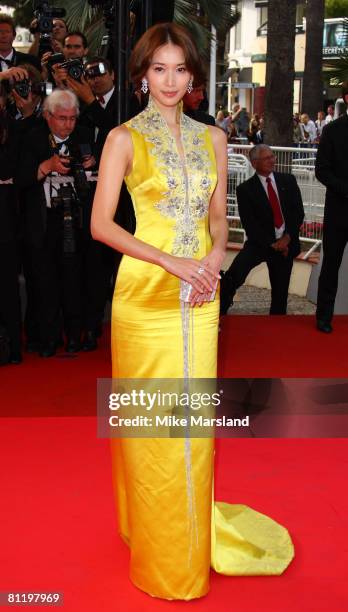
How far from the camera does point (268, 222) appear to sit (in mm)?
7582

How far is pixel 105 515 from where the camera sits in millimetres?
3809

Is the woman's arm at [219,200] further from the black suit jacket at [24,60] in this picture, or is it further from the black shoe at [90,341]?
the black suit jacket at [24,60]

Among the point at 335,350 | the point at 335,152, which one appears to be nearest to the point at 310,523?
the point at 335,350

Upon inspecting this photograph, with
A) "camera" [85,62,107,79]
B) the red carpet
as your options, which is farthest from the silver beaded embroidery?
"camera" [85,62,107,79]

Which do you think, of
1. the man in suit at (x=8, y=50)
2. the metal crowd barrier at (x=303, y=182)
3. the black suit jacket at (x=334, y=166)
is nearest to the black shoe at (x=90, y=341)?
the black suit jacket at (x=334, y=166)

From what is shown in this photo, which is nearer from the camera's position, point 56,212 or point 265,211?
point 56,212

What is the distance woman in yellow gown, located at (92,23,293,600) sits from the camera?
3021 millimetres

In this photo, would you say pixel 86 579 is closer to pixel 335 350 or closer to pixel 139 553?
pixel 139 553

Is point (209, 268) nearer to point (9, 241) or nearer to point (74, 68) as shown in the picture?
point (9, 241)

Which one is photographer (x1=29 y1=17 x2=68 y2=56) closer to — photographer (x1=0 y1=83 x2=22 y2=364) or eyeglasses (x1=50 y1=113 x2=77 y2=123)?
eyeglasses (x1=50 y1=113 x2=77 y2=123)

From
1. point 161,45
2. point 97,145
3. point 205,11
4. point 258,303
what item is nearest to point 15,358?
point 97,145

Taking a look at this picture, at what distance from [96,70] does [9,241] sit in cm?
136

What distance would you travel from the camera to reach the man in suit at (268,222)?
758cm

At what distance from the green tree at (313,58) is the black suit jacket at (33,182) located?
520 inches
